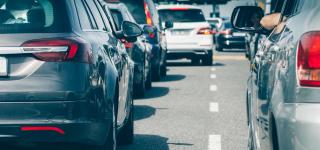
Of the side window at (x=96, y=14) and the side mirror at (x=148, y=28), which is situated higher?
the side window at (x=96, y=14)

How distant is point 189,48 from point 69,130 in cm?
1866

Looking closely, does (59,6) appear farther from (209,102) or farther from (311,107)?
(209,102)

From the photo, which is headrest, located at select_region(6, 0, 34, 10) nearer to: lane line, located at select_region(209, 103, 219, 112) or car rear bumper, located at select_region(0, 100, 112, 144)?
car rear bumper, located at select_region(0, 100, 112, 144)

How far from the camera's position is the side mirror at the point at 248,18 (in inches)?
244

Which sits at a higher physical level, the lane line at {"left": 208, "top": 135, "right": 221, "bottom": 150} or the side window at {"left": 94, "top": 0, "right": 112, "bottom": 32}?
the side window at {"left": 94, "top": 0, "right": 112, "bottom": 32}

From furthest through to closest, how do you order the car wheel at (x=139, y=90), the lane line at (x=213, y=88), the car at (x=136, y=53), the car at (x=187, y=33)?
the car at (x=187, y=33)
the lane line at (x=213, y=88)
the car wheel at (x=139, y=90)
the car at (x=136, y=53)

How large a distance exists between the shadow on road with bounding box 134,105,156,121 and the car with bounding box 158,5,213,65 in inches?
453

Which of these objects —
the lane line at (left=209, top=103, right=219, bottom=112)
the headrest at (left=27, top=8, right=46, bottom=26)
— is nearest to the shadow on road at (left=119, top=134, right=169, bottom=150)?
the headrest at (left=27, top=8, right=46, bottom=26)

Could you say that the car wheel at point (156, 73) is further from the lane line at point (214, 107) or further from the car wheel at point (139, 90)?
the lane line at point (214, 107)

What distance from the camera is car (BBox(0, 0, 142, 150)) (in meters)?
6.02

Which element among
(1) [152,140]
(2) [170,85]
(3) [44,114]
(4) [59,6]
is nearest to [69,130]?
(3) [44,114]

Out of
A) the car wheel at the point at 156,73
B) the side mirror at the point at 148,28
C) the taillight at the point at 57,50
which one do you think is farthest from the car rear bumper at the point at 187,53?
the taillight at the point at 57,50

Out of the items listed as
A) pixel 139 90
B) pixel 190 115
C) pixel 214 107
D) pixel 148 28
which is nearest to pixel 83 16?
pixel 190 115

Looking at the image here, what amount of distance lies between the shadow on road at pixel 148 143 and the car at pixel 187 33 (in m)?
14.9
